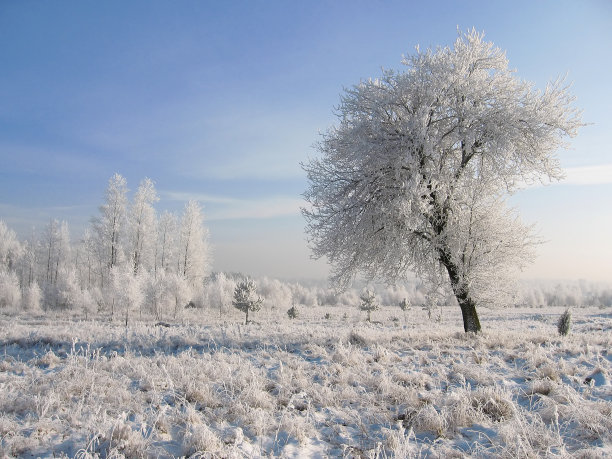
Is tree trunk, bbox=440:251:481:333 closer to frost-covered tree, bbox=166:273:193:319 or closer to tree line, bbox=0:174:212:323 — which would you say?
tree line, bbox=0:174:212:323

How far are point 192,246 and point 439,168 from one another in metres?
38.0

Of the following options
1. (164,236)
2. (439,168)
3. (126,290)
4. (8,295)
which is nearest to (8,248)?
(8,295)

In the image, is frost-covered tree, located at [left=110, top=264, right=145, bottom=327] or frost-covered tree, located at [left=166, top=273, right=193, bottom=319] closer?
frost-covered tree, located at [left=110, top=264, right=145, bottom=327]

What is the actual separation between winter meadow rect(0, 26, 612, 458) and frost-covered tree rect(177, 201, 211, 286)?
31.4 meters

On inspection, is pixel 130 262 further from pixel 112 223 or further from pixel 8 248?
pixel 8 248

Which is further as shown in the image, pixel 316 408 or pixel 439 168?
pixel 439 168

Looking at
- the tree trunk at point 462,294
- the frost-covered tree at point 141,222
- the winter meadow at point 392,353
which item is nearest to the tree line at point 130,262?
the frost-covered tree at point 141,222

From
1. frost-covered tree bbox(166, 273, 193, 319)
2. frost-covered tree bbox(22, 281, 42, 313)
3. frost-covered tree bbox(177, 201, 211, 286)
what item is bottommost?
frost-covered tree bbox(22, 281, 42, 313)

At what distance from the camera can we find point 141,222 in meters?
38.3

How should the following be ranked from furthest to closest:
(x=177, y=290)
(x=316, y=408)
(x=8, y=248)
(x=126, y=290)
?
(x=8, y=248) < (x=177, y=290) < (x=126, y=290) < (x=316, y=408)

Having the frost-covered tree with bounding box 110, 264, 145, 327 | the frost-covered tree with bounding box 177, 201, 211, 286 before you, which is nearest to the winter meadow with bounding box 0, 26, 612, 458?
the frost-covered tree with bounding box 110, 264, 145, 327

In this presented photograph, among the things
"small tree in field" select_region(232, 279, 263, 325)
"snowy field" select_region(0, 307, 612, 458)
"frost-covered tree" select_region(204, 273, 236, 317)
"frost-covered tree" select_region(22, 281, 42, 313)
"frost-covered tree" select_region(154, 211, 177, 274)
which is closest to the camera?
"snowy field" select_region(0, 307, 612, 458)

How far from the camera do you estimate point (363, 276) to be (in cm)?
1227

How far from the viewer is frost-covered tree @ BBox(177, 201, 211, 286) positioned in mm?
43656
